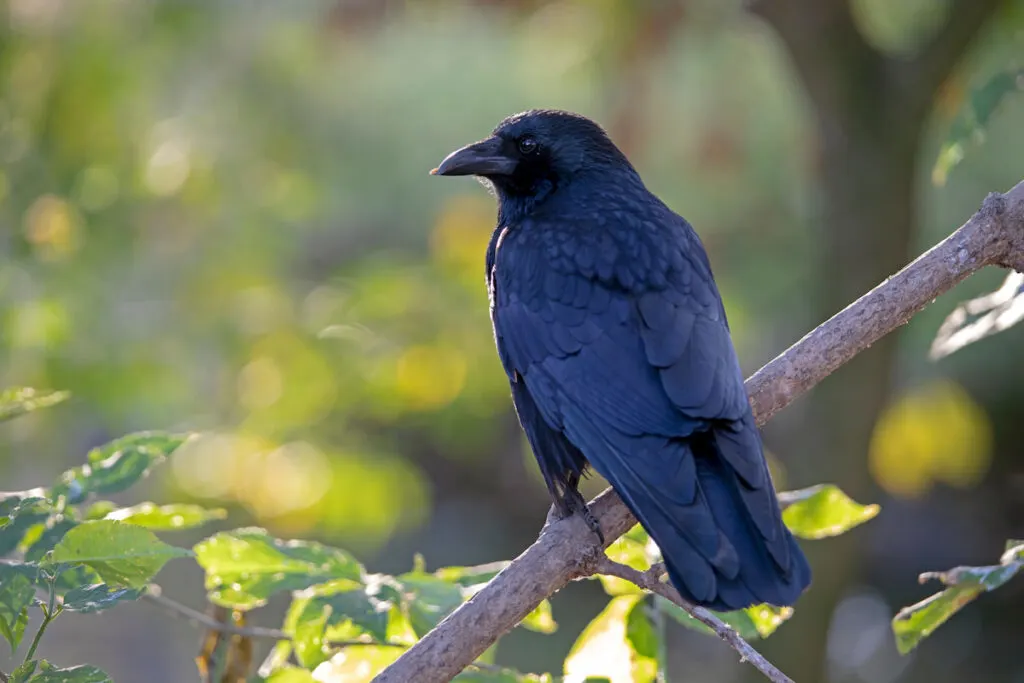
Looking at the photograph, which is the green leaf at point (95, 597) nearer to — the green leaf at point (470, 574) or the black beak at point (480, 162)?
the green leaf at point (470, 574)

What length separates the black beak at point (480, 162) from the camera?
10.6 feet

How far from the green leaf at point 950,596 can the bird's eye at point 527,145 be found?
1713 millimetres

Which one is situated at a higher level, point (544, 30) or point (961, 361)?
point (544, 30)

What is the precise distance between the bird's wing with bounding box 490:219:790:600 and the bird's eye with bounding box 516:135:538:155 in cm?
37

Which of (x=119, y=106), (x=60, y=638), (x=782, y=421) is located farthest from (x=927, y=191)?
(x=60, y=638)

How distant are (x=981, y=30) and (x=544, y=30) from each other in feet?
6.78

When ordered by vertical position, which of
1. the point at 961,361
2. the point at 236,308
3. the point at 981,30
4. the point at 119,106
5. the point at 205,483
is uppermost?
the point at 119,106

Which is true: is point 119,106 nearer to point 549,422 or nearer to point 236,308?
point 236,308

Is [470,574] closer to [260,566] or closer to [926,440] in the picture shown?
[260,566]

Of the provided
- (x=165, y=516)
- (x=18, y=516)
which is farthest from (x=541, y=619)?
(x=18, y=516)

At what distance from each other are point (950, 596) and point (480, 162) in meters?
1.78

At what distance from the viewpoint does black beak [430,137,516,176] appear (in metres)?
3.23

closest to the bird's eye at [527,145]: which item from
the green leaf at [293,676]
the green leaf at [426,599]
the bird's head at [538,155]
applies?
A: the bird's head at [538,155]

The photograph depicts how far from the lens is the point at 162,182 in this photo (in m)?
5.20
